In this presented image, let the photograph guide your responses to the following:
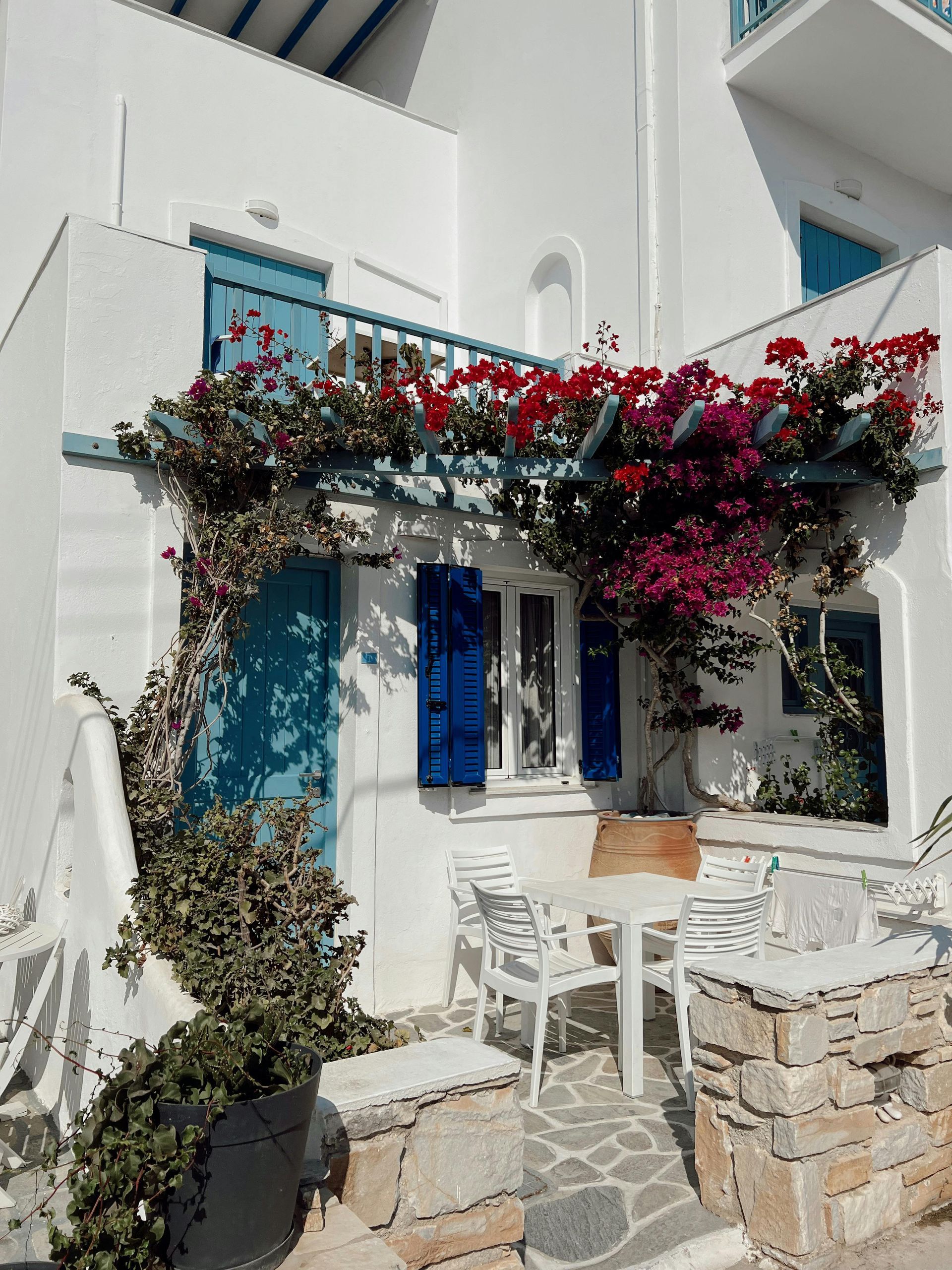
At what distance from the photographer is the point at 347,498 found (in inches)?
246

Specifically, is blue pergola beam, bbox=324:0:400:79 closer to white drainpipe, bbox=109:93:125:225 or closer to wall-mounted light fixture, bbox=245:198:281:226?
wall-mounted light fixture, bbox=245:198:281:226

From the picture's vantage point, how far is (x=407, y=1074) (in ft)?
9.08

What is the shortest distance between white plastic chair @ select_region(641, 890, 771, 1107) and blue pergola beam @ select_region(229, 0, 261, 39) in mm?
9206

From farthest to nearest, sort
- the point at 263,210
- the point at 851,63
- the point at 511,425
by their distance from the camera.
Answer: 1. the point at 263,210
2. the point at 851,63
3. the point at 511,425

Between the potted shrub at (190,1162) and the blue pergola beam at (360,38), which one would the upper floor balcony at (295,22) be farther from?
the potted shrub at (190,1162)

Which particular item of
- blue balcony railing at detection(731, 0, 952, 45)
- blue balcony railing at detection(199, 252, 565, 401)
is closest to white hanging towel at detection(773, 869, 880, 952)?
blue balcony railing at detection(199, 252, 565, 401)

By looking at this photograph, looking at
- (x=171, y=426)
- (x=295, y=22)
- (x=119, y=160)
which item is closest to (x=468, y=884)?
(x=171, y=426)

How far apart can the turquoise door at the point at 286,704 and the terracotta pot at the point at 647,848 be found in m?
1.87

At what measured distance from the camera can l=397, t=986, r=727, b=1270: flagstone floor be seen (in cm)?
351

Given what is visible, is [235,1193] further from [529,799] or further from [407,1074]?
[529,799]

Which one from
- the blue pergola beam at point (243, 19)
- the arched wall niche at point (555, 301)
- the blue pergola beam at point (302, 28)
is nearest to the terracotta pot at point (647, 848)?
the arched wall niche at point (555, 301)

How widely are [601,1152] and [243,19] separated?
34.5 ft

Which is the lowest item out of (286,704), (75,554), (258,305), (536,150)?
(286,704)

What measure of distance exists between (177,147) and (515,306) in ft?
10.1
